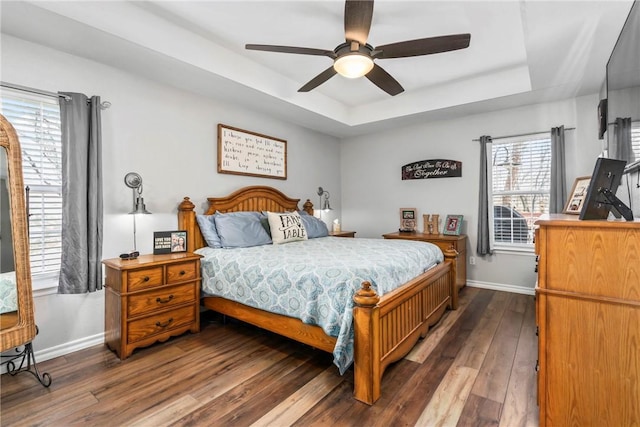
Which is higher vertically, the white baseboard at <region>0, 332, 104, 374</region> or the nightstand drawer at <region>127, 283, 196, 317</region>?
the nightstand drawer at <region>127, 283, 196, 317</region>

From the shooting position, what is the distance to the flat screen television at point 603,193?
1409mm

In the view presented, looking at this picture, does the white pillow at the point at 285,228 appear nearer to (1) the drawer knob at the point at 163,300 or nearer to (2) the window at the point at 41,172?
(1) the drawer knob at the point at 163,300

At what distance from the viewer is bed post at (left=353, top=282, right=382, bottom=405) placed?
5.99 ft

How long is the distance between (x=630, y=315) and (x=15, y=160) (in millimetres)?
3395

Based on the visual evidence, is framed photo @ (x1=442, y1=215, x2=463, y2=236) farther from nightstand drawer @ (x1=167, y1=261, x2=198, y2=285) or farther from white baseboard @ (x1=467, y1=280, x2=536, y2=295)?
nightstand drawer @ (x1=167, y1=261, x2=198, y2=285)

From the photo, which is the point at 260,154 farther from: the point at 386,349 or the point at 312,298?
the point at 386,349

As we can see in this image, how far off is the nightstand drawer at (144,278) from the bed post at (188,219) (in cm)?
66

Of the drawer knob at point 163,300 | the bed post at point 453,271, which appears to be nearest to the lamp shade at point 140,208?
the drawer knob at point 163,300

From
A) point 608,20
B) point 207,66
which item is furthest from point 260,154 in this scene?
point 608,20

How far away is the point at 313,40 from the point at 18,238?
2700 mm

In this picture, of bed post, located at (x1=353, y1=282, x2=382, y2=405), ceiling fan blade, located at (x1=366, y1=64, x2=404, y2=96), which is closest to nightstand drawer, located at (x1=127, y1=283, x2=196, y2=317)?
bed post, located at (x1=353, y1=282, x2=382, y2=405)

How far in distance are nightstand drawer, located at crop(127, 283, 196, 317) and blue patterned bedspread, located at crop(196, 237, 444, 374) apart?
17 cm

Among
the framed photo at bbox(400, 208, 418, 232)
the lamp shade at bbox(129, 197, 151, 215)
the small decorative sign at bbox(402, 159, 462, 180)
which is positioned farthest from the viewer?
the framed photo at bbox(400, 208, 418, 232)

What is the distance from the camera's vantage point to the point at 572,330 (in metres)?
1.42
